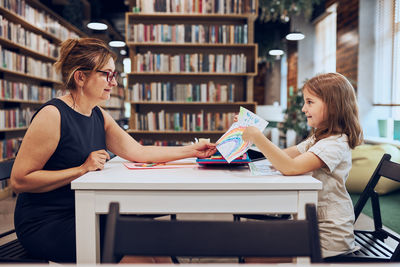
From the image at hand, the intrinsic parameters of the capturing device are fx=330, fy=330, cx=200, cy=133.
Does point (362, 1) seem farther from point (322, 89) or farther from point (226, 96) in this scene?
point (322, 89)

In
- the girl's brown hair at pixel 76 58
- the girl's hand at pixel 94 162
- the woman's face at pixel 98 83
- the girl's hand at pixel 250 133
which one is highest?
the girl's brown hair at pixel 76 58

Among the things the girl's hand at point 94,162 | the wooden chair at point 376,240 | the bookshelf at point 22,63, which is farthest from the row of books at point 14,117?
the wooden chair at point 376,240

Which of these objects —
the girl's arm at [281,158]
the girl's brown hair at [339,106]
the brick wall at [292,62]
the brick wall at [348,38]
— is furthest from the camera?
the brick wall at [292,62]

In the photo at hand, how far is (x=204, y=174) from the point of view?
1215 millimetres

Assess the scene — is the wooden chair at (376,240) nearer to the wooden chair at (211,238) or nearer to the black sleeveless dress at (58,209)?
the wooden chair at (211,238)

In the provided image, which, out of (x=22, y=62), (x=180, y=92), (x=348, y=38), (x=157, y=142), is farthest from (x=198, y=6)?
(x=348, y=38)

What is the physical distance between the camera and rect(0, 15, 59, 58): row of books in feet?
12.2

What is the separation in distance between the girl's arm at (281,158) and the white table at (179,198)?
0.14m

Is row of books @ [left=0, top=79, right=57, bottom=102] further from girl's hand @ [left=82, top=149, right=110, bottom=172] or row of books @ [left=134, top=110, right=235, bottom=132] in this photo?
girl's hand @ [left=82, top=149, right=110, bottom=172]

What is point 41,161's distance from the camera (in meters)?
1.24

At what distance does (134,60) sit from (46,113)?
311cm

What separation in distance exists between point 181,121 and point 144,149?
2690 mm

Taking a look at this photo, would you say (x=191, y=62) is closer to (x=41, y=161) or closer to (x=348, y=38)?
(x=348, y=38)

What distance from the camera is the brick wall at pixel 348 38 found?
197 inches
